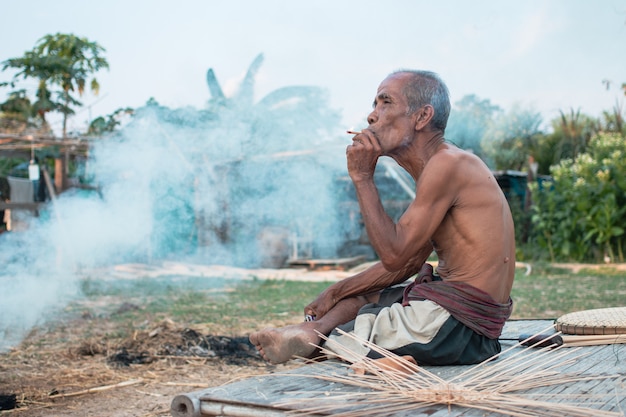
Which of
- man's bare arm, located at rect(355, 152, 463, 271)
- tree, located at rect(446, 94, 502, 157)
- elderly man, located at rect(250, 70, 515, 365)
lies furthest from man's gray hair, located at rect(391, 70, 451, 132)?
tree, located at rect(446, 94, 502, 157)

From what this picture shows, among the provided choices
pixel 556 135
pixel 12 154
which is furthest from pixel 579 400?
pixel 556 135

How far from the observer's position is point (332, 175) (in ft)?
53.1

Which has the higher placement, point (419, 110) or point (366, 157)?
point (419, 110)

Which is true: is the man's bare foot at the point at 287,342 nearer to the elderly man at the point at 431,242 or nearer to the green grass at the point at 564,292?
the elderly man at the point at 431,242

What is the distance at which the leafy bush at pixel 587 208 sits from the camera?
14.7 metres

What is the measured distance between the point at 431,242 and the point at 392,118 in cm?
61

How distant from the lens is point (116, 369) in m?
4.95

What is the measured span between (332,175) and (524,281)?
6098mm

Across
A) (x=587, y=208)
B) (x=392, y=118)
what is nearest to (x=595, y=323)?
(x=392, y=118)

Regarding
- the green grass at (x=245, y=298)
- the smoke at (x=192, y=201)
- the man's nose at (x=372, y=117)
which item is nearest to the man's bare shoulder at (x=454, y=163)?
the man's nose at (x=372, y=117)

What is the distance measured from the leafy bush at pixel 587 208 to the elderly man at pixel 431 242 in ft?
43.8

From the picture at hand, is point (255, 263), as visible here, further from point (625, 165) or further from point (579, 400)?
point (579, 400)

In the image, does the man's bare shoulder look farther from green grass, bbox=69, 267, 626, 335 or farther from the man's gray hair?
green grass, bbox=69, 267, 626, 335

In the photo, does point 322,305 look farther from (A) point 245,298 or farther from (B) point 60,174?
(B) point 60,174
